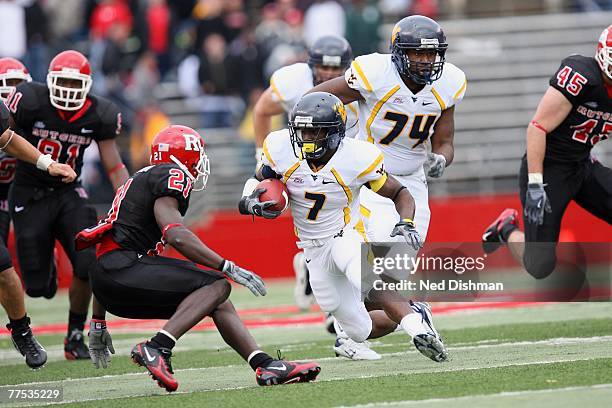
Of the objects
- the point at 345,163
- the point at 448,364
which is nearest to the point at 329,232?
the point at 345,163

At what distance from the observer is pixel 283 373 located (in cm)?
570

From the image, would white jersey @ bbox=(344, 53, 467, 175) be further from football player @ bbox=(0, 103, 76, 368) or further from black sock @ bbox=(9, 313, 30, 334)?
black sock @ bbox=(9, 313, 30, 334)

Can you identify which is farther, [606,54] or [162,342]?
[606,54]

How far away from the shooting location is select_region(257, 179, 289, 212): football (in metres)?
6.22

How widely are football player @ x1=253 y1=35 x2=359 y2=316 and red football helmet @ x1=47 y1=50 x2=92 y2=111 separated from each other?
1.25 metres

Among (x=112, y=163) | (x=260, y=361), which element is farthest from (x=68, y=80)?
(x=260, y=361)

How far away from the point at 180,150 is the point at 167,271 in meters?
0.64

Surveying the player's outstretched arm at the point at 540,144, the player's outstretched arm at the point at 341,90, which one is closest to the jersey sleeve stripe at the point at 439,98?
the player's outstretched arm at the point at 341,90

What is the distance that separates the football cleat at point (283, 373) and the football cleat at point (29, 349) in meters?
1.97

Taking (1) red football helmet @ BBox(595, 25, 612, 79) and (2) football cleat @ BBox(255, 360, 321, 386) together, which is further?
(1) red football helmet @ BBox(595, 25, 612, 79)

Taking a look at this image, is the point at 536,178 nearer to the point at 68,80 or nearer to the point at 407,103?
the point at 407,103

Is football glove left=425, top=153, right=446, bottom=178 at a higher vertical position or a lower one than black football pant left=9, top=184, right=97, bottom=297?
higher

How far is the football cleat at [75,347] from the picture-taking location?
304 inches

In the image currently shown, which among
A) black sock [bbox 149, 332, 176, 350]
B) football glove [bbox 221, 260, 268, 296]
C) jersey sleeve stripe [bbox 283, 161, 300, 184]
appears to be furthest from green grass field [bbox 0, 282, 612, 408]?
jersey sleeve stripe [bbox 283, 161, 300, 184]
